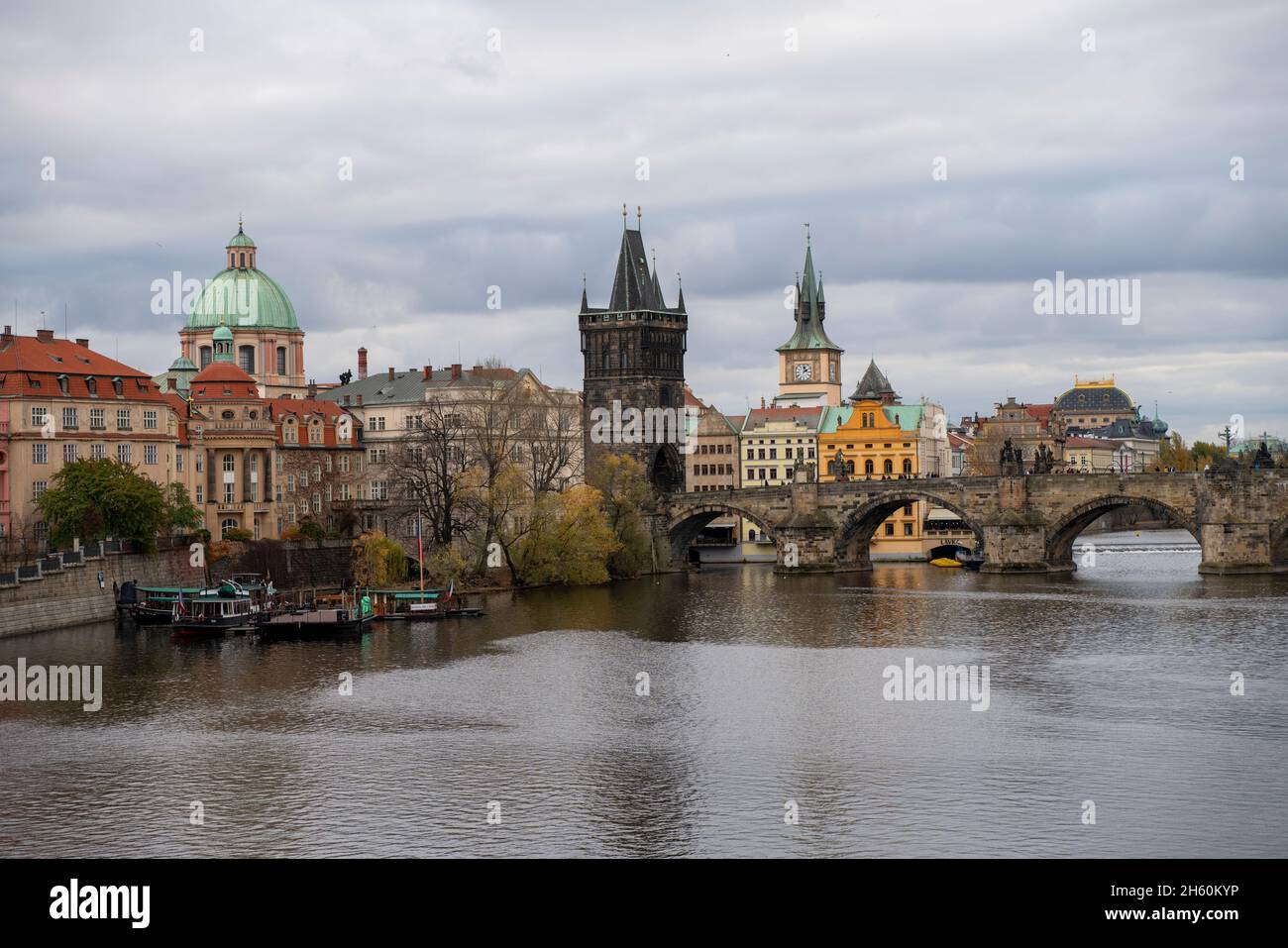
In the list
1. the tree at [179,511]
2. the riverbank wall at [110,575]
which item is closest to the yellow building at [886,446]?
the riverbank wall at [110,575]

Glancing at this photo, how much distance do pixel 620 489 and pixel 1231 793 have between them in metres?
73.2

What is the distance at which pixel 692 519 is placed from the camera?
120 metres

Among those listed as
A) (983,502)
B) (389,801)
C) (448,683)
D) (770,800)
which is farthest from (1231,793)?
(983,502)

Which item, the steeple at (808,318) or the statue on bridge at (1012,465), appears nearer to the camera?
the statue on bridge at (1012,465)

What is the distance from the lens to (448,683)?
186 feet

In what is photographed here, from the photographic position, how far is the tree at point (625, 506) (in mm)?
105188

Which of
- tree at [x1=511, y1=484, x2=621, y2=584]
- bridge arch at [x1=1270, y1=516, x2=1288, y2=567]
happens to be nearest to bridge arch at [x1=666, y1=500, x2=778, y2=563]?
tree at [x1=511, y1=484, x2=621, y2=584]

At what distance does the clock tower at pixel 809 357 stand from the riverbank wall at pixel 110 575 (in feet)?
306

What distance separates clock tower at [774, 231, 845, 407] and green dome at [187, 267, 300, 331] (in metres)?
57.6

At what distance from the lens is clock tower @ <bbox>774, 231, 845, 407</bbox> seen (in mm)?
181375

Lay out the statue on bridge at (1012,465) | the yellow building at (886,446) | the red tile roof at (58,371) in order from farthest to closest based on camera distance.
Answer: the yellow building at (886,446)
the statue on bridge at (1012,465)
the red tile roof at (58,371)

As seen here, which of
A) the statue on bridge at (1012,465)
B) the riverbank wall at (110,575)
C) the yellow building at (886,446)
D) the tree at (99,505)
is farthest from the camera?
the yellow building at (886,446)

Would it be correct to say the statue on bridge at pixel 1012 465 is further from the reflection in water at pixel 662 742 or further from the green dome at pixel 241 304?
the green dome at pixel 241 304
